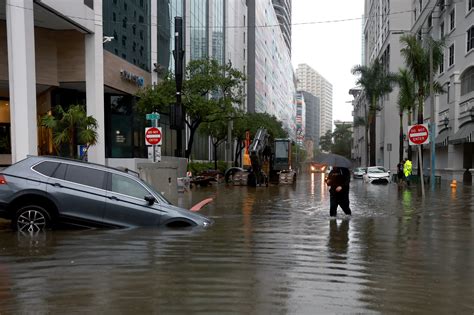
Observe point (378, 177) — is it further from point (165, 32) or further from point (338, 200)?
point (338, 200)

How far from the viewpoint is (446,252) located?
797cm

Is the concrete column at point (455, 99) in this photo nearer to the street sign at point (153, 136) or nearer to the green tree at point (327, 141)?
the street sign at point (153, 136)

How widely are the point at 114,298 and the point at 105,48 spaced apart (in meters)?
25.1

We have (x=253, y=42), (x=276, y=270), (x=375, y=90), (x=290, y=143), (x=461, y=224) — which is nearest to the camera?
(x=276, y=270)

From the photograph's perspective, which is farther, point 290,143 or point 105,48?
point 290,143

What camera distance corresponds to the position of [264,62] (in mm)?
98625

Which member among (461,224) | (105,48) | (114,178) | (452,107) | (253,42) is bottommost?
(461,224)

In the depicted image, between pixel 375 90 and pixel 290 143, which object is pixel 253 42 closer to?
pixel 375 90

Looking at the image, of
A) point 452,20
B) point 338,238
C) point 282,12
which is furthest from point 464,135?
point 282,12

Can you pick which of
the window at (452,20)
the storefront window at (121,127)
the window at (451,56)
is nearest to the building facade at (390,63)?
the window at (452,20)

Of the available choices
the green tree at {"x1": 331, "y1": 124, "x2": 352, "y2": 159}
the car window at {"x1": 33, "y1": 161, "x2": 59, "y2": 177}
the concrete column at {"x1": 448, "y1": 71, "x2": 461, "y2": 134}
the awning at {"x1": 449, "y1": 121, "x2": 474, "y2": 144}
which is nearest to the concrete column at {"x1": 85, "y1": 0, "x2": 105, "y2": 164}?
the car window at {"x1": 33, "y1": 161, "x2": 59, "y2": 177}

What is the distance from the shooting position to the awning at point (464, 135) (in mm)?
28953

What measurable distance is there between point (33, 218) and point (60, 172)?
1032mm

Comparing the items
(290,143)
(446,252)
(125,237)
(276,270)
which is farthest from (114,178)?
(290,143)
